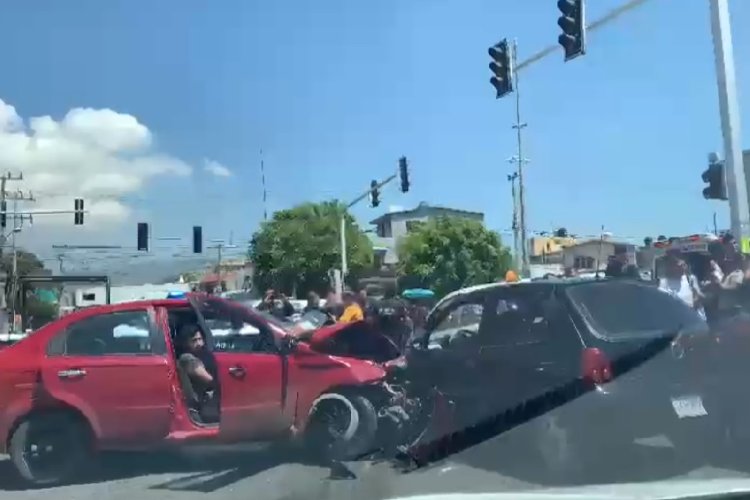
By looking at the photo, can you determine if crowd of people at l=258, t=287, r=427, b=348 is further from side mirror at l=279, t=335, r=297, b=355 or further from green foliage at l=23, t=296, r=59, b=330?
green foliage at l=23, t=296, r=59, b=330

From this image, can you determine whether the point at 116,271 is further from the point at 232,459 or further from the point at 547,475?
the point at 547,475

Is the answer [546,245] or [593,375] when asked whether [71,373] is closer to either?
[593,375]

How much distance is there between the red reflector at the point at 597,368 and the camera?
689cm

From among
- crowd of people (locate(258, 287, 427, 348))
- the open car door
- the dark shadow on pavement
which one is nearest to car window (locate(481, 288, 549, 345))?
crowd of people (locate(258, 287, 427, 348))

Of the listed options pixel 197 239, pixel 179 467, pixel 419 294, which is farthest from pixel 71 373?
Answer: pixel 197 239

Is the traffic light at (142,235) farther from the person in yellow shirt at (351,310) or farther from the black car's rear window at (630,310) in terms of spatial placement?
the black car's rear window at (630,310)

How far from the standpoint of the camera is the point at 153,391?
316 inches

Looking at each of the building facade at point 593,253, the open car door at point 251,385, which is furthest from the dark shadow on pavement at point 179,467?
the building facade at point 593,253

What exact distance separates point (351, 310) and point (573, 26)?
16.2ft

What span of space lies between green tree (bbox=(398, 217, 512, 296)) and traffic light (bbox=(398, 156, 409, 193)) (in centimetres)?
131

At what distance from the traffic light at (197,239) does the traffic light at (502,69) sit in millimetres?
6510

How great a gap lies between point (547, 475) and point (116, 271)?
20089 mm

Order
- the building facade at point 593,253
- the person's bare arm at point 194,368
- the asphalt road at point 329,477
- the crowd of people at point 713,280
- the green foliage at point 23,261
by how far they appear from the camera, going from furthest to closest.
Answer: the green foliage at point 23,261 < the building facade at point 593,253 < the crowd of people at point 713,280 < the person's bare arm at point 194,368 < the asphalt road at point 329,477

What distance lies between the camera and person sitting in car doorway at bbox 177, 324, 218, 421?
8258mm
